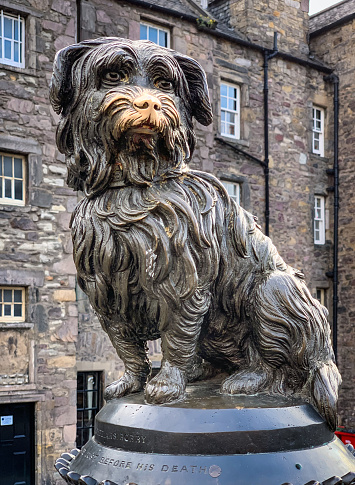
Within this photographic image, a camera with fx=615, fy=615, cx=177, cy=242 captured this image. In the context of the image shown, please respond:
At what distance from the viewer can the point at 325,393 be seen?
99.3 inches

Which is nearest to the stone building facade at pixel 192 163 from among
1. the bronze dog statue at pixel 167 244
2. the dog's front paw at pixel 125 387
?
the dog's front paw at pixel 125 387

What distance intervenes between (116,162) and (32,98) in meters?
7.53

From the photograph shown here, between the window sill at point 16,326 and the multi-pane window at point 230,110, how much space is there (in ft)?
19.6

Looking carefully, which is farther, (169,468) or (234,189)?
(234,189)

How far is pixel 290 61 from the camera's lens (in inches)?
549

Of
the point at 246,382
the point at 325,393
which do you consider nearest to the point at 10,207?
the point at 246,382

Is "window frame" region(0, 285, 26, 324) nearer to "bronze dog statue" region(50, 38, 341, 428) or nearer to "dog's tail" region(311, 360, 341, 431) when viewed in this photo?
"bronze dog statue" region(50, 38, 341, 428)

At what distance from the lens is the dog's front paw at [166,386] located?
239 centimetres

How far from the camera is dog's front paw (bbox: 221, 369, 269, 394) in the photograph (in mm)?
2557

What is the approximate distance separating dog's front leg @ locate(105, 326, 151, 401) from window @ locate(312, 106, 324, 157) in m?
12.8

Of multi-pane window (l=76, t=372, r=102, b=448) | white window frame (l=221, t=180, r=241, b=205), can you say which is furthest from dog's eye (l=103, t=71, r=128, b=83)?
white window frame (l=221, t=180, r=241, b=205)

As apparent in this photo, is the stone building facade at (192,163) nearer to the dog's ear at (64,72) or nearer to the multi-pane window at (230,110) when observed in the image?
the multi-pane window at (230,110)

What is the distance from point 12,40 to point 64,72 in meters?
7.75

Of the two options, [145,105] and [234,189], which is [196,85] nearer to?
[145,105]
